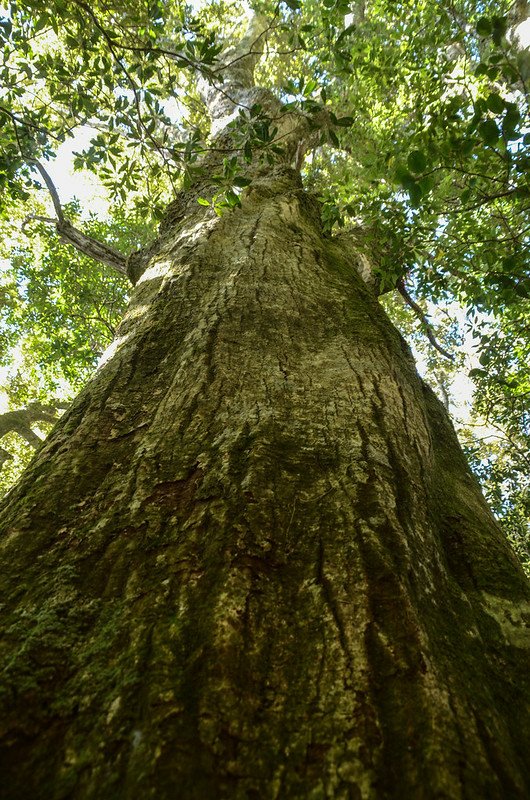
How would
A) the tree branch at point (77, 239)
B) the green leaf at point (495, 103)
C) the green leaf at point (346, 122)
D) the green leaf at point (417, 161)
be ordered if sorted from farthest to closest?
the tree branch at point (77, 239), the green leaf at point (346, 122), the green leaf at point (417, 161), the green leaf at point (495, 103)

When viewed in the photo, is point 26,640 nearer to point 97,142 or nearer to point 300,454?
point 300,454

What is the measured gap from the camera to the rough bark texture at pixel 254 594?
80 cm

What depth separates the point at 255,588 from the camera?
108cm

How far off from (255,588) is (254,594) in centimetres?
2

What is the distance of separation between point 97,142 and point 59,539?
3.47m

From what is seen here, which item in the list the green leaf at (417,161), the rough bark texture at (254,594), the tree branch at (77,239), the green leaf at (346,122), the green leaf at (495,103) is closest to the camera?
the rough bark texture at (254,594)

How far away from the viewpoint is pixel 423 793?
2.48ft

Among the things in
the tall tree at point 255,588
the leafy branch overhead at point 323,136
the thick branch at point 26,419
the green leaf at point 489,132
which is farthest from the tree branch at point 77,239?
the thick branch at point 26,419

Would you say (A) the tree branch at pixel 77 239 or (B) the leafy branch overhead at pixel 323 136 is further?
(A) the tree branch at pixel 77 239

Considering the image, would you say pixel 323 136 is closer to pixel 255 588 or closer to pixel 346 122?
pixel 346 122

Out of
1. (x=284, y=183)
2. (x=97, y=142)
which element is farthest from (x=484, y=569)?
(x=97, y=142)

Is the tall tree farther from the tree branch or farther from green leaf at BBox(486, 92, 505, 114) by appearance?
the tree branch

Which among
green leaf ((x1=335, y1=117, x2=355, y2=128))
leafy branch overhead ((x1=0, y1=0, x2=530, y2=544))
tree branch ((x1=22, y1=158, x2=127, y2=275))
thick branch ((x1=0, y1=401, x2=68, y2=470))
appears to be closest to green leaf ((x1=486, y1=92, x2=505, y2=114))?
leafy branch overhead ((x1=0, y1=0, x2=530, y2=544))

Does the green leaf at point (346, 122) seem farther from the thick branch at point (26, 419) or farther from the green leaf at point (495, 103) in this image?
the thick branch at point (26, 419)
